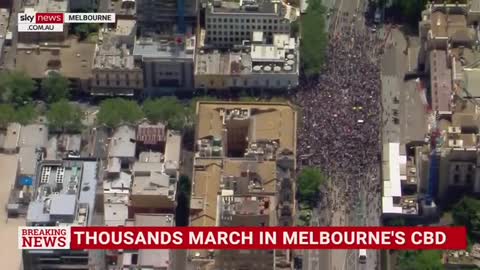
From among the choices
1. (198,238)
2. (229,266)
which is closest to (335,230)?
(198,238)

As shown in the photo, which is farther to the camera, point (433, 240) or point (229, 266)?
point (229, 266)

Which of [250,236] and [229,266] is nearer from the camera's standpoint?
[250,236]

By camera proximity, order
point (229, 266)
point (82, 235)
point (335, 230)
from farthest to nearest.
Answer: point (229, 266) → point (82, 235) → point (335, 230)

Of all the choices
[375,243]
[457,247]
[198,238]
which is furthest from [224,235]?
[457,247]

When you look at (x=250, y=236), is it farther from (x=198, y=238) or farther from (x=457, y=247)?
(x=457, y=247)

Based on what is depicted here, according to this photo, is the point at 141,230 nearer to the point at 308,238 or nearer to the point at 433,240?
the point at 308,238

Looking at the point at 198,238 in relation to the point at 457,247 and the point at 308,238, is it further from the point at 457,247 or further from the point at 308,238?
the point at 457,247

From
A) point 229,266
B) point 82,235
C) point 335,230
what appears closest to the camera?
point 335,230

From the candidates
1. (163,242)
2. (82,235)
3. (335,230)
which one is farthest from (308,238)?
(82,235)
